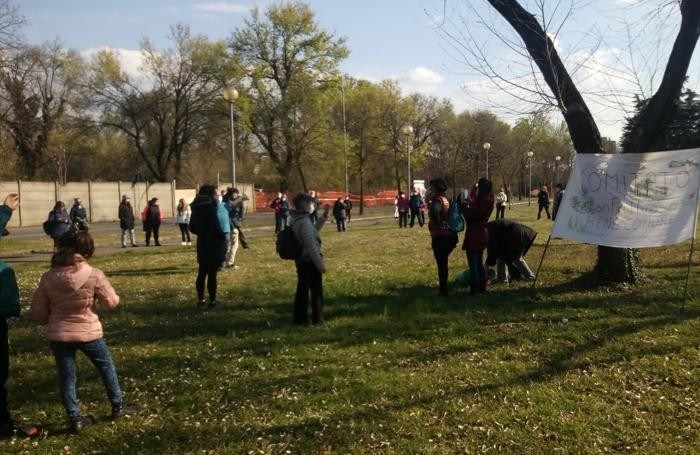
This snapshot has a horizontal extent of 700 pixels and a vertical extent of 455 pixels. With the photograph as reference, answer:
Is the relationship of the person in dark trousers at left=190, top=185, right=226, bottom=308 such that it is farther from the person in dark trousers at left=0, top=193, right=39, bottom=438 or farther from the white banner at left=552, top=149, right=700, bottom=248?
the white banner at left=552, top=149, right=700, bottom=248

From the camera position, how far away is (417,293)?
29.6ft

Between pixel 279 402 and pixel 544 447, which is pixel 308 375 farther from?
pixel 544 447

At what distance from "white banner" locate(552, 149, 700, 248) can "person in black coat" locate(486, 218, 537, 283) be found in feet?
3.24

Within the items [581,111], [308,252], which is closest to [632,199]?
[581,111]

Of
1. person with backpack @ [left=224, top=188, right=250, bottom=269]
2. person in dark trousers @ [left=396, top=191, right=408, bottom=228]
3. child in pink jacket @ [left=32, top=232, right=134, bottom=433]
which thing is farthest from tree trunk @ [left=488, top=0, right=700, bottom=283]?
person in dark trousers @ [left=396, top=191, right=408, bottom=228]

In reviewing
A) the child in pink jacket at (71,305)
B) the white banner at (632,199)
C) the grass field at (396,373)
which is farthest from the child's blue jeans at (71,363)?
the white banner at (632,199)

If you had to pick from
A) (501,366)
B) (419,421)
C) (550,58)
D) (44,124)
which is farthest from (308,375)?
(44,124)

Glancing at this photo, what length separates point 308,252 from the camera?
688 centimetres

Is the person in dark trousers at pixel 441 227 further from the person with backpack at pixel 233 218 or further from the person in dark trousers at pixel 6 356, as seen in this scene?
the person with backpack at pixel 233 218

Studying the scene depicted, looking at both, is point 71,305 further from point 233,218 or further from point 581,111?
point 233,218

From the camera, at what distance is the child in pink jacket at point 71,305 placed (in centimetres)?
425

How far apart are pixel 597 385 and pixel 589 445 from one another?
1.18 meters

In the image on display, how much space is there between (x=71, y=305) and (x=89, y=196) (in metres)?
39.2

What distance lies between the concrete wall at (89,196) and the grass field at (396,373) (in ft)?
98.5
